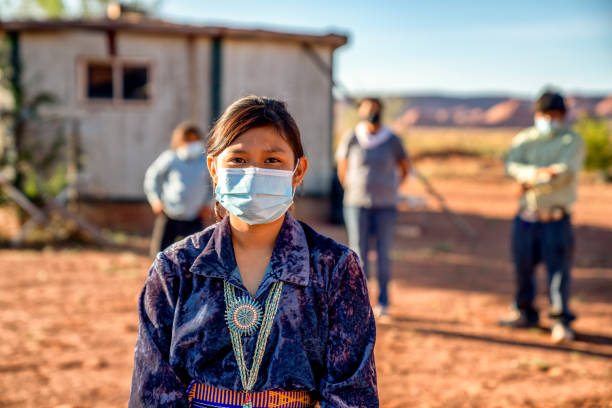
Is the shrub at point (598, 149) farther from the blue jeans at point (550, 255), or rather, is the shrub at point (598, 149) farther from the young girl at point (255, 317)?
the young girl at point (255, 317)

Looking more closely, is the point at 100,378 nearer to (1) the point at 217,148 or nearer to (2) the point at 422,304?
(1) the point at 217,148

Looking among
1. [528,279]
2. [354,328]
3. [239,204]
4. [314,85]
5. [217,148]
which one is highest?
[314,85]

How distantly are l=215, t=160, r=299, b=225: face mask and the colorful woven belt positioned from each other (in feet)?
1.75

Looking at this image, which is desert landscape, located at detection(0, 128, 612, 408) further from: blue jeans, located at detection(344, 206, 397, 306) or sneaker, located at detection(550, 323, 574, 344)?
blue jeans, located at detection(344, 206, 397, 306)

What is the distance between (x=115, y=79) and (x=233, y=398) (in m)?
9.60

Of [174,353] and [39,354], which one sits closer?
[174,353]

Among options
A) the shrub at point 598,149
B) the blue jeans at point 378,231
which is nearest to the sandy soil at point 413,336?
the blue jeans at point 378,231

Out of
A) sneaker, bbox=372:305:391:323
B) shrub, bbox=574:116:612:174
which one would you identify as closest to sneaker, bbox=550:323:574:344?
sneaker, bbox=372:305:391:323

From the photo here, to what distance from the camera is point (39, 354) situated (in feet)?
15.1

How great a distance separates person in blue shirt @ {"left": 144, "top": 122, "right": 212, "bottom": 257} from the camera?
543cm

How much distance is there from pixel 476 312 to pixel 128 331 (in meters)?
3.48

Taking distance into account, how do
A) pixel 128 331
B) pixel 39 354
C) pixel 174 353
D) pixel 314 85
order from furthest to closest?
pixel 314 85, pixel 128 331, pixel 39 354, pixel 174 353

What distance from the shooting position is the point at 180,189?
541 centimetres

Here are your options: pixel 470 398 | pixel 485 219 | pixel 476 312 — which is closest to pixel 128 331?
pixel 470 398
